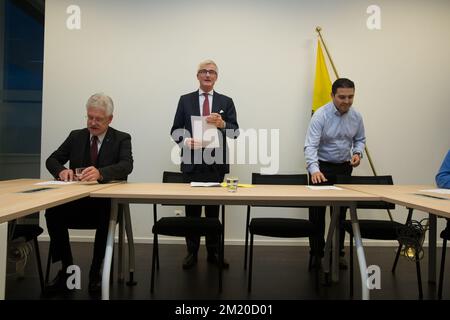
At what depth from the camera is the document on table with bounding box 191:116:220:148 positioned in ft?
9.02

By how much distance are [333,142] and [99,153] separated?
1.85m

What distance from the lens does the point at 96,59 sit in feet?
11.9

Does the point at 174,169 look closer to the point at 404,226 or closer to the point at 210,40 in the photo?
the point at 210,40

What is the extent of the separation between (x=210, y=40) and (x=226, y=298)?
2675mm

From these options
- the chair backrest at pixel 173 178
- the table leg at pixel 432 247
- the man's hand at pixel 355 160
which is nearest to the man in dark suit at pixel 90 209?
the chair backrest at pixel 173 178

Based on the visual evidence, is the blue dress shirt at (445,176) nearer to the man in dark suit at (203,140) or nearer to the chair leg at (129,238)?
the man in dark suit at (203,140)

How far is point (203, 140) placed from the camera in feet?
8.93

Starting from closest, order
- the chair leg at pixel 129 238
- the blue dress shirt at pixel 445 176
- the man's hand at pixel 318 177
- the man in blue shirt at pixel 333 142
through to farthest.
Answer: the blue dress shirt at pixel 445 176
the chair leg at pixel 129 238
the man's hand at pixel 318 177
the man in blue shirt at pixel 333 142

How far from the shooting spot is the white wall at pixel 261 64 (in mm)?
3607

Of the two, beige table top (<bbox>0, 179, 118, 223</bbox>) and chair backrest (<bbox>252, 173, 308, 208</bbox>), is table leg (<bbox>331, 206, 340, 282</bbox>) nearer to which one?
chair backrest (<bbox>252, 173, 308, 208</bbox>)

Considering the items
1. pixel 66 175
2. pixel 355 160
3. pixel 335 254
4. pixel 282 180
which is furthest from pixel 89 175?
pixel 355 160

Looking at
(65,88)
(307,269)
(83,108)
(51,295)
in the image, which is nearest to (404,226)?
(307,269)

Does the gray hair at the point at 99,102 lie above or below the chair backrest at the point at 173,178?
above

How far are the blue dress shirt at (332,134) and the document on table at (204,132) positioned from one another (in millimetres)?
765
